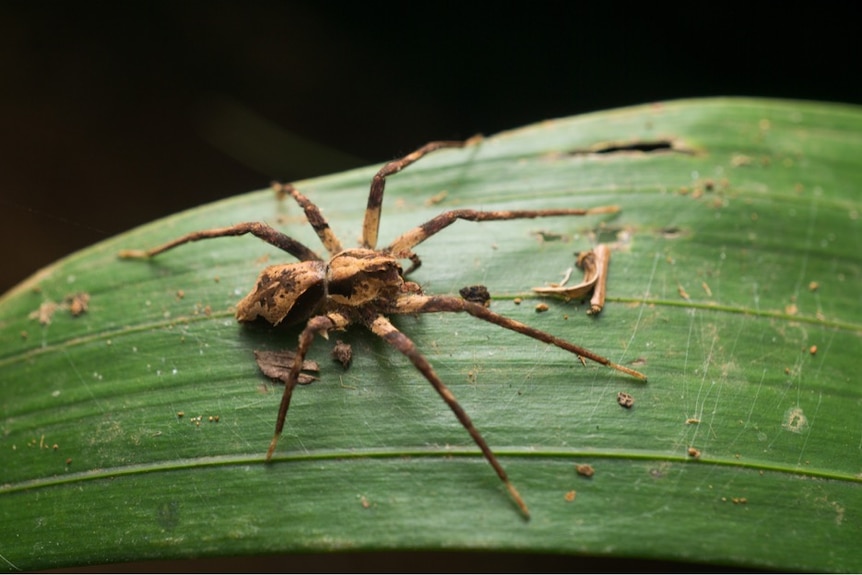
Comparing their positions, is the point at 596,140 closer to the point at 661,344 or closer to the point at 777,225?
the point at 777,225

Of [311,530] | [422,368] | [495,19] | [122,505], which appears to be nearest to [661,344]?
[422,368]

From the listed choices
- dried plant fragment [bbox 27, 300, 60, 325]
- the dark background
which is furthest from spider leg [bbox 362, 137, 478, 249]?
the dark background

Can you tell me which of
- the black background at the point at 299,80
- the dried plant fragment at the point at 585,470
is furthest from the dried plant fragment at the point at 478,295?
the black background at the point at 299,80

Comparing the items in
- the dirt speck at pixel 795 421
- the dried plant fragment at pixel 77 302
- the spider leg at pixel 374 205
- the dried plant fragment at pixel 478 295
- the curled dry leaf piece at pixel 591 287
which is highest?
the spider leg at pixel 374 205

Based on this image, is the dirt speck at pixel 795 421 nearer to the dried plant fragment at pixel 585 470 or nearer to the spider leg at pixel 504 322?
the spider leg at pixel 504 322

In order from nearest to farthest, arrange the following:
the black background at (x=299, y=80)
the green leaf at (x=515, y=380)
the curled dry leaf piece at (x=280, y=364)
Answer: the green leaf at (x=515, y=380) → the curled dry leaf piece at (x=280, y=364) → the black background at (x=299, y=80)

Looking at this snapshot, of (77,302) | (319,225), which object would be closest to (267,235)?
(319,225)

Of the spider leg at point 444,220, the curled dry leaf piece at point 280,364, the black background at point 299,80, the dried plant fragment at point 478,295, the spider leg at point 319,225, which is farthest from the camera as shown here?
the black background at point 299,80
